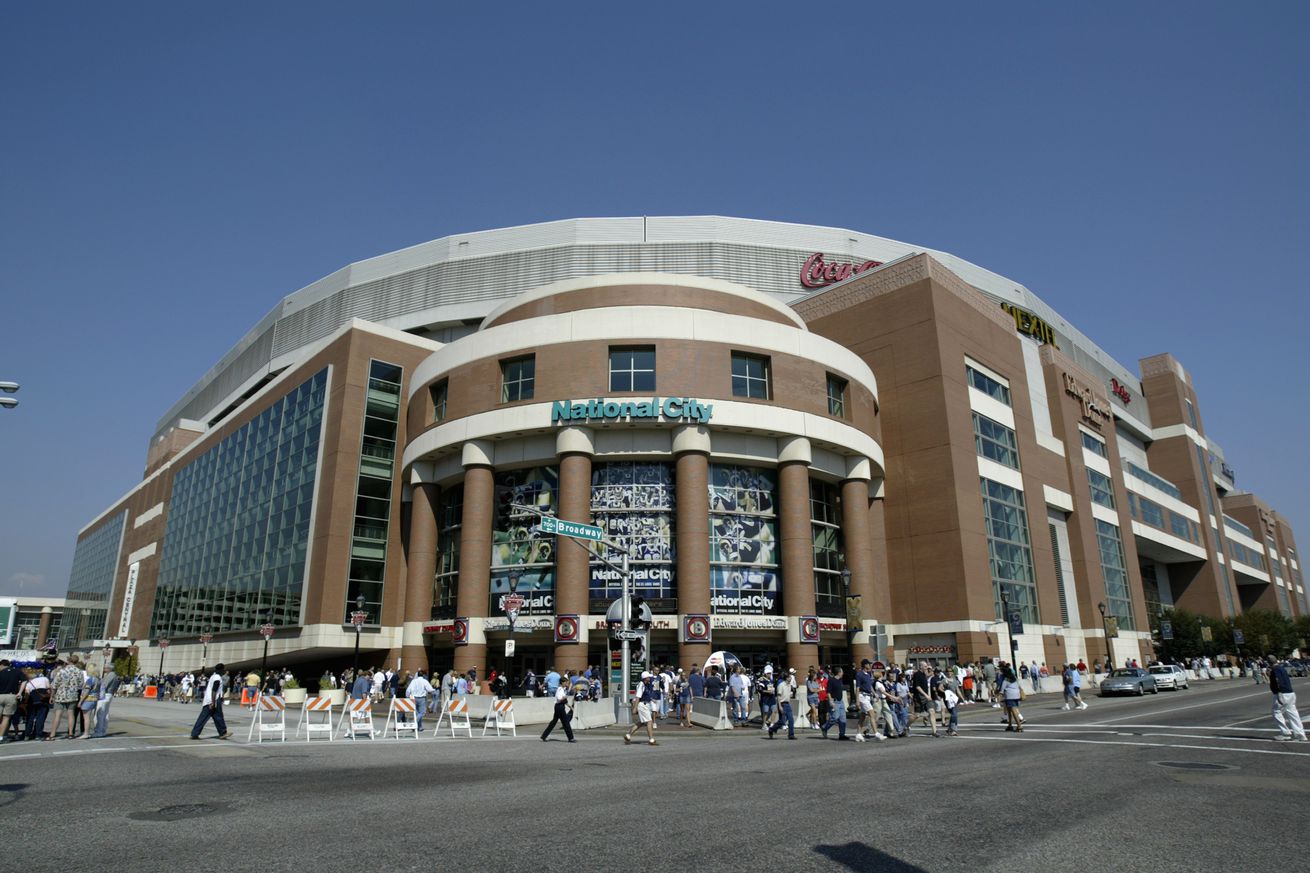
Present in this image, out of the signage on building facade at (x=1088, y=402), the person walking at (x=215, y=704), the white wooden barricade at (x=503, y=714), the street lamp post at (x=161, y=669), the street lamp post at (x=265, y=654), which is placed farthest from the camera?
the signage on building facade at (x=1088, y=402)

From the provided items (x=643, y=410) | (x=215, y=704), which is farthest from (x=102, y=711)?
(x=643, y=410)

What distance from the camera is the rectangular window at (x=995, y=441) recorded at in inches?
2031

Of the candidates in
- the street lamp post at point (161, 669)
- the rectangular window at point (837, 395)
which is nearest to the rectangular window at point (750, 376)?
the rectangular window at point (837, 395)

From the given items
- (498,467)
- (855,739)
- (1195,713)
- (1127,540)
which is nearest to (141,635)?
(498,467)

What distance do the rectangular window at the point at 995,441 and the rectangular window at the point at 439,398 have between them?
3160 centimetres

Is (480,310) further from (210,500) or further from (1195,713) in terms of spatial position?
(1195,713)

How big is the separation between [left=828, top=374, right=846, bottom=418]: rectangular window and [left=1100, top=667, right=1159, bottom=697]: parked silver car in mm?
20026

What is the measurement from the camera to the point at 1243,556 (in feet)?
346

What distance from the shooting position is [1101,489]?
6800 cm

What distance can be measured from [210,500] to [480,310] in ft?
86.7

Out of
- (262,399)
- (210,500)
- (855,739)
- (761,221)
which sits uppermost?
(761,221)

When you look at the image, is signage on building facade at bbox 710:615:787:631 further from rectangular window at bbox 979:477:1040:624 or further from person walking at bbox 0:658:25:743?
person walking at bbox 0:658:25:743

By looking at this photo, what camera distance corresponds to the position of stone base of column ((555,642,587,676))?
123 feet

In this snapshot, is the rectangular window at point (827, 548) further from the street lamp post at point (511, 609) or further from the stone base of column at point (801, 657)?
the street lamp post at point (511, 609)
